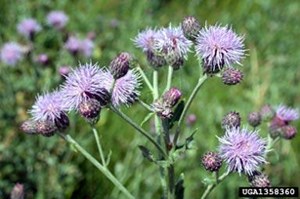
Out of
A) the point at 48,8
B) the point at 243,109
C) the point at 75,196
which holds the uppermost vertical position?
the point at 48,8

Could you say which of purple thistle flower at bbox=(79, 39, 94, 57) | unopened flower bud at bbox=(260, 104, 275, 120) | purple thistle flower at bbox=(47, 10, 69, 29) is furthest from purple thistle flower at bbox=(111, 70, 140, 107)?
purple thistle flower at bbox=(47, 10, 69, 29)

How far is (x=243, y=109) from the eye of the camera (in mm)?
3795

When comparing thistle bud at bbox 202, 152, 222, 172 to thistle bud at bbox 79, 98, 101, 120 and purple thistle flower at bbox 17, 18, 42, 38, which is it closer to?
thistle bud at bbox 79, 98, 101, 120

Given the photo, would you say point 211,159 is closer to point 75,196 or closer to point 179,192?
point 179,192

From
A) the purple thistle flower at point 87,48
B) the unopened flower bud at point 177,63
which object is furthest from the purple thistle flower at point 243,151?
the purple thistle flower at point 87,48

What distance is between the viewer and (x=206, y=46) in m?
1.81

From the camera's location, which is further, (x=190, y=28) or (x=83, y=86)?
(x=190, y=28)

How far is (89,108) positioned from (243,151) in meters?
0.42

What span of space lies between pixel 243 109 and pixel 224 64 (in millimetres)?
2004

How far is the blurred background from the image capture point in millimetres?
3113

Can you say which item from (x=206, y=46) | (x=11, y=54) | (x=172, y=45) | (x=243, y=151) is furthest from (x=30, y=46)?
(x=243, y=151)

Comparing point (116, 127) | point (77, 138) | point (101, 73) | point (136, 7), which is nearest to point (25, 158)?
point (77, 138)

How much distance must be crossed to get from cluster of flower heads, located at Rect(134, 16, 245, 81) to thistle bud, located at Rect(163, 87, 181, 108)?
0.10 metres

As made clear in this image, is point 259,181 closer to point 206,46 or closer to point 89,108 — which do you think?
point 206,46
